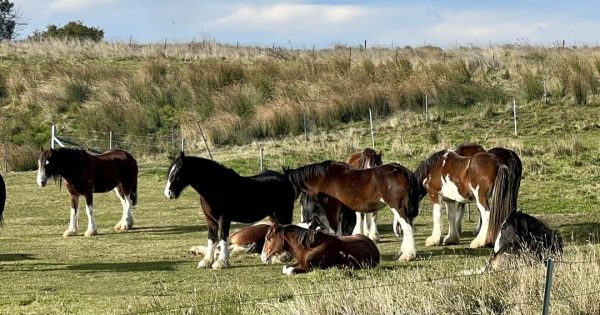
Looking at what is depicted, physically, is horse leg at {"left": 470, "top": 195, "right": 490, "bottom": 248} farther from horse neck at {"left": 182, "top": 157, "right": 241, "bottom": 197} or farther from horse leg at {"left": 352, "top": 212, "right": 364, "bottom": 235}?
horse neck at {"left": 182, "top": 157, "right": 241, "bottom": 197}

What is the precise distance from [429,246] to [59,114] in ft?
72.7

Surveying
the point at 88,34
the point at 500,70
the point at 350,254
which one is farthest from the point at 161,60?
the point at 350,254

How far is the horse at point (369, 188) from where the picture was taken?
1413 centimetres

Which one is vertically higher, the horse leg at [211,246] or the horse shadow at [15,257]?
the horse leg at [211,246]

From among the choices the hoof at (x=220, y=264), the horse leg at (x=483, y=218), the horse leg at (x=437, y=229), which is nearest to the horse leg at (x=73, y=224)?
the hoof at (x=220, y=264)

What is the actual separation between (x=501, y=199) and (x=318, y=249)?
3031 millimetres

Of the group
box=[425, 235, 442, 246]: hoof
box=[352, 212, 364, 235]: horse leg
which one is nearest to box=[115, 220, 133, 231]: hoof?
box=[352, 212, 364, 235]: horse leg

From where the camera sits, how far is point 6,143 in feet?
100

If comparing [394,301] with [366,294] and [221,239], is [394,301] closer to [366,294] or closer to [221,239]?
[366,294]

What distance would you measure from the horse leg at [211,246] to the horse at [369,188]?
1391 millimetres

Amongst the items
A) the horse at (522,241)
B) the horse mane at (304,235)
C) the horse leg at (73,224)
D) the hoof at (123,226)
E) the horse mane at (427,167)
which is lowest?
the hoof at (123,226)

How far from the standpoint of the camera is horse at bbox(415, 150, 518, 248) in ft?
46.5

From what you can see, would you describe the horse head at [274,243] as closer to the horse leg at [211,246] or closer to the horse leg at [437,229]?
the horse leg at [211,246]

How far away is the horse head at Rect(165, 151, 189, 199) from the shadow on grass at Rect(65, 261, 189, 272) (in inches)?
37.8
